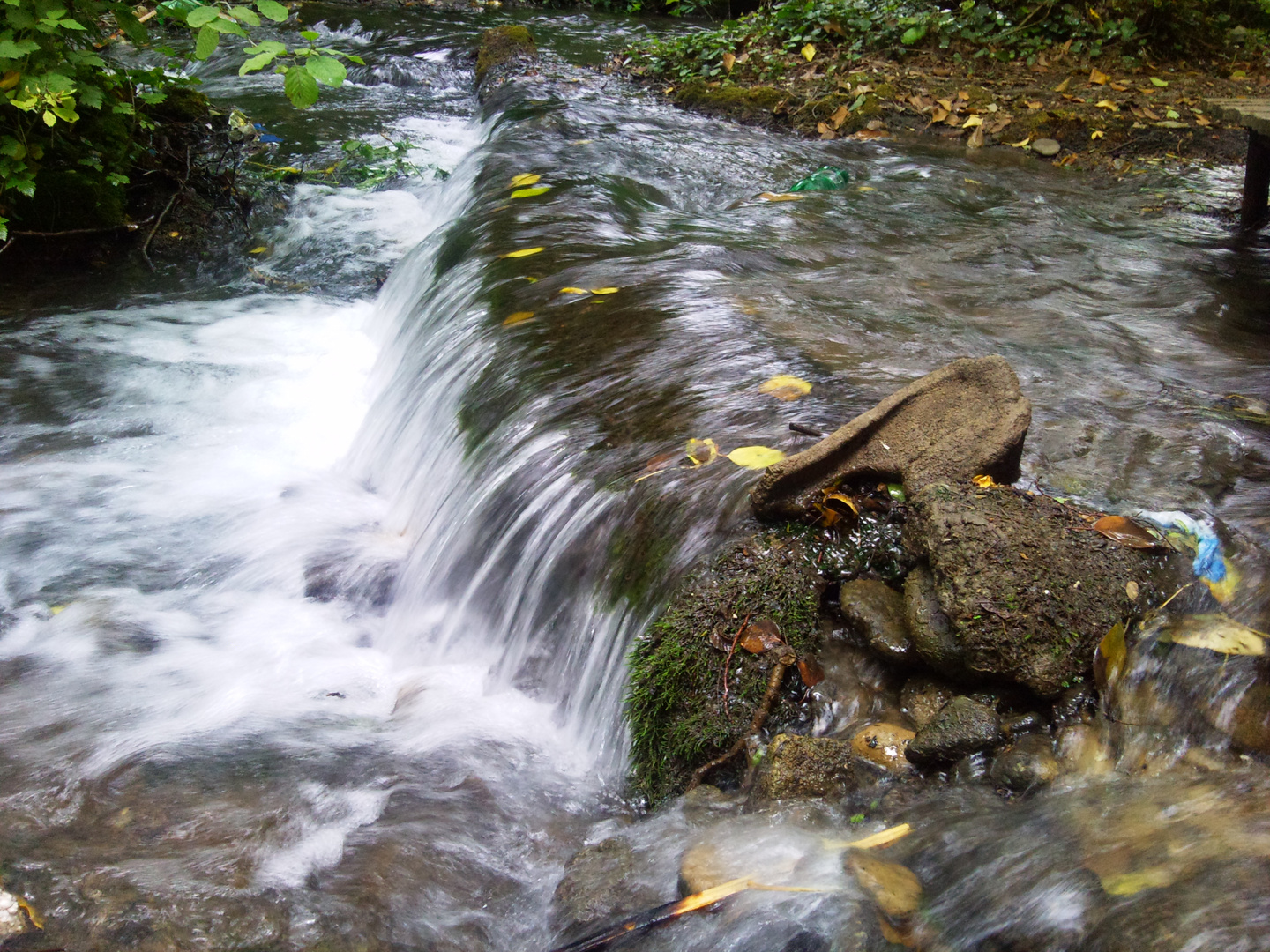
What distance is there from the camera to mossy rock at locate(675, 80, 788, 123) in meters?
8.54

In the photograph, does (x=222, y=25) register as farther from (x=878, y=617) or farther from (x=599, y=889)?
(x=599, y=889)

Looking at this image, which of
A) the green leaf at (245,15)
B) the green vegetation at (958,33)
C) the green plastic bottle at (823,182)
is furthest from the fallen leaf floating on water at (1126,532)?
the green vegetation at (958,33)

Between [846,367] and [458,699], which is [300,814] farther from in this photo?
[846,367]

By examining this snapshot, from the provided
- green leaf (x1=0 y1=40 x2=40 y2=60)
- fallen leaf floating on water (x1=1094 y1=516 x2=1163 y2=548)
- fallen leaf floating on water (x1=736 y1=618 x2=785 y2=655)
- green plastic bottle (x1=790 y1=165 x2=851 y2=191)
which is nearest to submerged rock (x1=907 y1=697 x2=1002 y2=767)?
fallen leaf floating on water (x1=736 y1=618 x2=785 y2=655)

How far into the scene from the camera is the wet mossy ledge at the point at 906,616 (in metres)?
2.07

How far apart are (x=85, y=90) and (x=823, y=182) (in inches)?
180

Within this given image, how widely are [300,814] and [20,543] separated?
7.45ft

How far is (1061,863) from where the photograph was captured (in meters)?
1.69

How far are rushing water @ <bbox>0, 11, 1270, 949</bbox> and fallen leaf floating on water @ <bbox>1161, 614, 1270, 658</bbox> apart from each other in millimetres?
66

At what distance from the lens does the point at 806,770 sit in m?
2.06

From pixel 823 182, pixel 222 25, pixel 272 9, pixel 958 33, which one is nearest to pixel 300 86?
pixel 272 9

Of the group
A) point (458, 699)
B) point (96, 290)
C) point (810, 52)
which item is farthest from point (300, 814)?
point (810, 52)

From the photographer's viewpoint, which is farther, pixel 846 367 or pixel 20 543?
pixel 20 543

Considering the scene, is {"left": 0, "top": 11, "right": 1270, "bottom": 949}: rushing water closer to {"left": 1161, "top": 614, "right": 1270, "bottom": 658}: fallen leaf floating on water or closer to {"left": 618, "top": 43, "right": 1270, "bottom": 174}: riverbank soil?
{"left": 1161, "top": 614, "right": 1270, "bottom": 658}: fallen leaf floating on water
